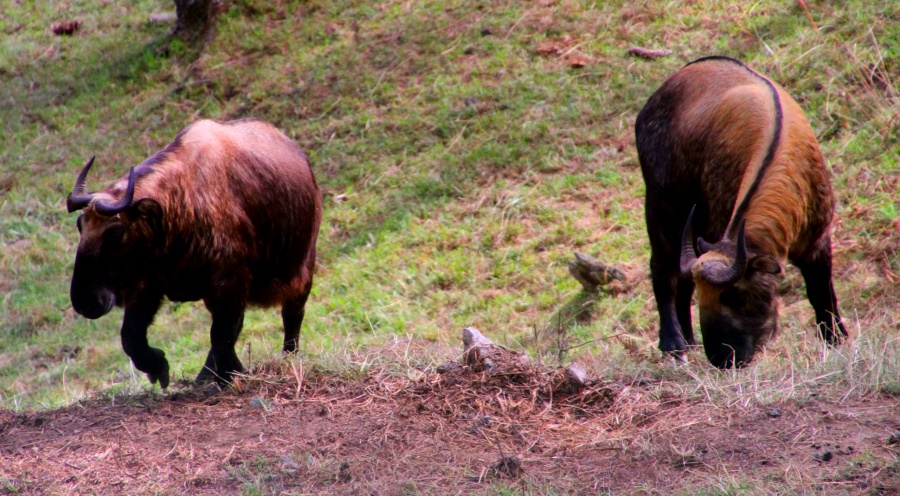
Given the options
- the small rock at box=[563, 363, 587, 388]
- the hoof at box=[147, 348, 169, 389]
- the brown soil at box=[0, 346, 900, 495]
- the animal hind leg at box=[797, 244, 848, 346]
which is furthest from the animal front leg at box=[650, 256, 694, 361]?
the hoof at box=[147, 348, 169, 389]

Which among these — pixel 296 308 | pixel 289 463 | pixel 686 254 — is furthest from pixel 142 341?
pixel 686 254

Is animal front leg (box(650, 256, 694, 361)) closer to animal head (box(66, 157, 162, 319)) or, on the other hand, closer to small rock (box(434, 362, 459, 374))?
small rock (box(434, 362, 459, 374))

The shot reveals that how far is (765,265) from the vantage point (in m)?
5.21

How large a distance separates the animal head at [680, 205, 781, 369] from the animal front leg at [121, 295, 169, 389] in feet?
10.0

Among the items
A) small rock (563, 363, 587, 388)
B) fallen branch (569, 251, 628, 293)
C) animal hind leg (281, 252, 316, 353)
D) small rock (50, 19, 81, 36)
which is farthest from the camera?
small rock (50, 19, 81, 36)

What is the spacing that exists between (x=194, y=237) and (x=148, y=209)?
0.31m

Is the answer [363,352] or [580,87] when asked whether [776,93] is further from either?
[580,87]

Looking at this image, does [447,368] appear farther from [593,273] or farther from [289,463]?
[593,273]

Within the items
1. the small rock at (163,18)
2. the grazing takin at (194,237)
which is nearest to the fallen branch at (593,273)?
the grazing takin at (194,237)

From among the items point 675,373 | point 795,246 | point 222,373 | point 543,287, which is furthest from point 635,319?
point 222,373

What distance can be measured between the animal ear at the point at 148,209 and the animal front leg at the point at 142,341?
2.00 ft

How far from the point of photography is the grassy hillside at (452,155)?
23.9ft

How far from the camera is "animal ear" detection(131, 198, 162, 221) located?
5289mm

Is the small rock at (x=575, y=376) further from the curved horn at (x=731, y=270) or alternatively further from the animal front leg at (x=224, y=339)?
the animal front leg at (x=224, y=339)
